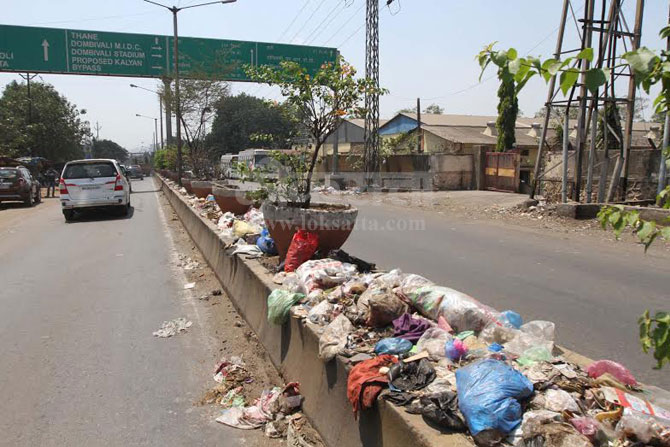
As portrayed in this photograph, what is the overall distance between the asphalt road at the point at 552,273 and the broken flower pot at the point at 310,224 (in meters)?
1.84

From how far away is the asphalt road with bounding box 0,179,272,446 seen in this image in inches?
137

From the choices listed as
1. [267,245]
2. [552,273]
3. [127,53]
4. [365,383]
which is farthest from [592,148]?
[127,53]

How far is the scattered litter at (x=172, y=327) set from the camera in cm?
548

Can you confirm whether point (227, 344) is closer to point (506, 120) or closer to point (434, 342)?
point (434, 342)

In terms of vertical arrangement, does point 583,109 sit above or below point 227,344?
above

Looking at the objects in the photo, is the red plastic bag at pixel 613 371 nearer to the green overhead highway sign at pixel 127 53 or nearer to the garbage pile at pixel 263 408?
the garbage pile at pixel 263 408

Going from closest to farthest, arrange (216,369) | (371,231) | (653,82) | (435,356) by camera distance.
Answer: (653,82) → (435,356) → (216,369) → (371,231)

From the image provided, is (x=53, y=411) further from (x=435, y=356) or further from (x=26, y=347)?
(x=435, y=356)

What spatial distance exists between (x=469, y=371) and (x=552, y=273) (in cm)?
567

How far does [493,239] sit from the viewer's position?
37.5 ft

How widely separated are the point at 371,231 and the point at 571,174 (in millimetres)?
8147

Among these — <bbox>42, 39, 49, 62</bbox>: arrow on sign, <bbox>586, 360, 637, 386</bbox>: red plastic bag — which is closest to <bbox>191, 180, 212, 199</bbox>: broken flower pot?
<bbox>42, 39, 49, 62</bbox>: arrow on sign

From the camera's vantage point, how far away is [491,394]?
2438 mm

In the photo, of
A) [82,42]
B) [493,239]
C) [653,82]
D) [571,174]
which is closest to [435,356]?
[653,82]
